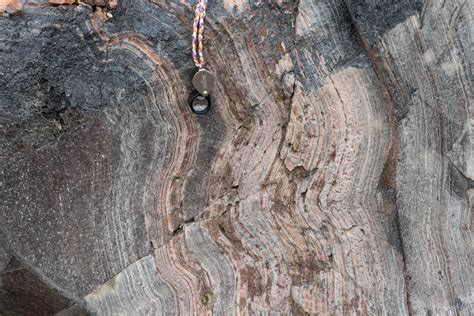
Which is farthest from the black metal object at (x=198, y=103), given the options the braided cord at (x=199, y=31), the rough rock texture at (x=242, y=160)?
the braided cord at (x=199, y=31)

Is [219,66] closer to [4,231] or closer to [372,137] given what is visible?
[372,137]

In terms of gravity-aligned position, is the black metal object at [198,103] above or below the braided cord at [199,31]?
below

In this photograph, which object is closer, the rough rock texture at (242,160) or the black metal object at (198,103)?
the rough rock texture at (242,160)

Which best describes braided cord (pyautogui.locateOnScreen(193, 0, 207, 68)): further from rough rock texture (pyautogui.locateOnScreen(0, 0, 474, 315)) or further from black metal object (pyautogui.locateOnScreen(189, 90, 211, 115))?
black metal object (pyautogui.locateOnScreen(189, 90, 211, 115))

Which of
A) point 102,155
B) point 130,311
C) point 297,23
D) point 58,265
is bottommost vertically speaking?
point 130,311

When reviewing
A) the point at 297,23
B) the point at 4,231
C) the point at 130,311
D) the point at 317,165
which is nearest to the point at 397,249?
the point at 317,165

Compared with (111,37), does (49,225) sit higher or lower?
lower

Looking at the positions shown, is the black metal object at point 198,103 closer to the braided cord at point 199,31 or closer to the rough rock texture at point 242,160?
the rough rock texture at point 242,160

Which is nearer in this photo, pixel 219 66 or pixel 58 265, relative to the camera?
pixel 219 66
